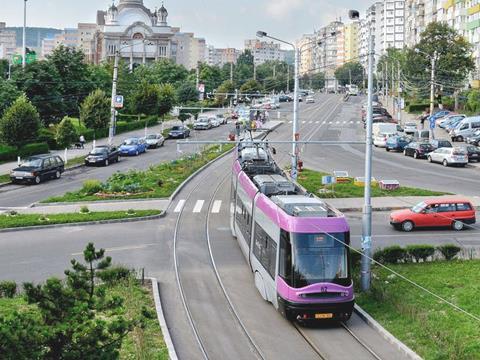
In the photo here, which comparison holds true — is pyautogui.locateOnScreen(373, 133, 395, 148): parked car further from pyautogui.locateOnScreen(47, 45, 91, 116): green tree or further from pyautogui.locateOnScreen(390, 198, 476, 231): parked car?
pyautogui.locateOnScreen(390, 198, 476, 231): parked car

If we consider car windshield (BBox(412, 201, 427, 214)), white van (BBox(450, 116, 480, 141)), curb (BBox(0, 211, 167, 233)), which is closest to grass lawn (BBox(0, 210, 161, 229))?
curb (BBox(0, 211, 167, 233))

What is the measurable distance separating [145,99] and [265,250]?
201 feet

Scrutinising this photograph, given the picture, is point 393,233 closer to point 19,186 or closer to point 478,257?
point 478,257

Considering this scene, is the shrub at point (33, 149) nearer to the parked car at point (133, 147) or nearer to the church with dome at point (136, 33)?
the parked car at point (133, 147)

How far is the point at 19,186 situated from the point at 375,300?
92.8 ft

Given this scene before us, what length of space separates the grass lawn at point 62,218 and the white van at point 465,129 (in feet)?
134

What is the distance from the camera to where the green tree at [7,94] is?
5672cm

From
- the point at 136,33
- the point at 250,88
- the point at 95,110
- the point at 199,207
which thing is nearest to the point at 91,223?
the point at 199,207

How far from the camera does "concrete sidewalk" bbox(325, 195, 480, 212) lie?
35.0 m

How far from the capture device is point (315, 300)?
17703 millimetres

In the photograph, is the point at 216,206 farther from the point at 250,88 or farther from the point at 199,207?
the point at 250,88

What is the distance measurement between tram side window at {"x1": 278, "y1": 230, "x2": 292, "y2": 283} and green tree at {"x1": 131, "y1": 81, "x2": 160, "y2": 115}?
62795mm

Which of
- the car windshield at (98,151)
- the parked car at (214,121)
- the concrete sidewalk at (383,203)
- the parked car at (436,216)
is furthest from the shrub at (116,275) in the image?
A: the parked car at (214,121)

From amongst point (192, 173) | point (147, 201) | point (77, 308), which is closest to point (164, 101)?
point (192, 173)
